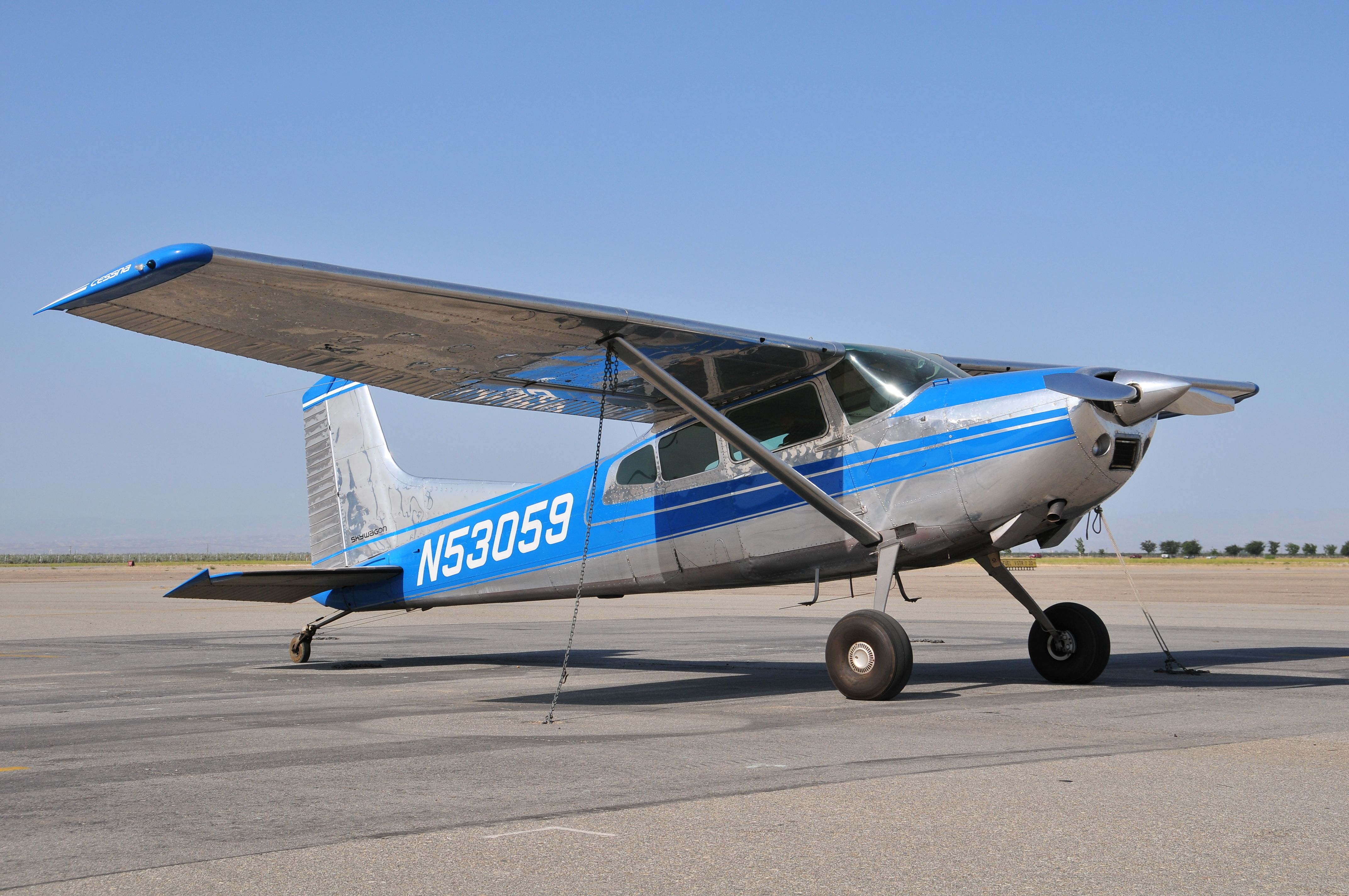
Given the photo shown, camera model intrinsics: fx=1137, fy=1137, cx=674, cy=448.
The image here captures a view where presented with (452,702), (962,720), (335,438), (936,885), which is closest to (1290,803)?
(936,885)

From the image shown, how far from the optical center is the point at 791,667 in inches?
505

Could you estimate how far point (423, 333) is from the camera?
9320 mm

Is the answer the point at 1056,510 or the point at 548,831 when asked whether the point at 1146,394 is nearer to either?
the point at 1056,510

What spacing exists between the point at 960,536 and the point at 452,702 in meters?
4.43

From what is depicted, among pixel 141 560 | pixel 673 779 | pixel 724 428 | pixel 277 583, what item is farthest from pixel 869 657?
pixel 141 560

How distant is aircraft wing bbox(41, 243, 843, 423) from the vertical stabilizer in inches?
102

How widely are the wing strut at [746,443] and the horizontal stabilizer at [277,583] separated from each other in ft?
17.0

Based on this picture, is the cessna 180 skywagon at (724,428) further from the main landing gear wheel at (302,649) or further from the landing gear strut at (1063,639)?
the main landing gear wheel at (302,649)

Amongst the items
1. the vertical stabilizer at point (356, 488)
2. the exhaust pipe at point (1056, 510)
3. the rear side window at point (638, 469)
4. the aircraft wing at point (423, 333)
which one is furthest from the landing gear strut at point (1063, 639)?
the vertical stabilizer at point (356, 488)

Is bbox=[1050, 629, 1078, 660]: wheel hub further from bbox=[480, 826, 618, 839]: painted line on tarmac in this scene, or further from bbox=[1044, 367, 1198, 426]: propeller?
bbox=[480, 826, 618, 839]: painted line on tarmac

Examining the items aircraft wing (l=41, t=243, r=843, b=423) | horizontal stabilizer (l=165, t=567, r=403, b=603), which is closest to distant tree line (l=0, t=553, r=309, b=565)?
horizontal stabilizer (l=165, t=567, r=403, b=603)

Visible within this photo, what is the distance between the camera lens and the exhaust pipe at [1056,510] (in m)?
9.03

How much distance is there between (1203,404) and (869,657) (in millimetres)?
3856

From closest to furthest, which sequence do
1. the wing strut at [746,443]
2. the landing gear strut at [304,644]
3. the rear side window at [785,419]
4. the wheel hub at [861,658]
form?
the wheel hub at [861,658], the wing strut at [746,443], the rear side window at [785,419], the landing gear strut at [304,644]
